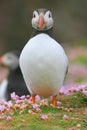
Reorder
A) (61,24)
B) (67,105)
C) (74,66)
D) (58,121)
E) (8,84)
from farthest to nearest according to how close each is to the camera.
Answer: (61,24) → (74,66) → (8,84) → (67,105) → (58,121)

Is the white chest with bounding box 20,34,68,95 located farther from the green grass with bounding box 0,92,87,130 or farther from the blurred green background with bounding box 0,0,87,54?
the blurred green background with bounding box 0,0,87,54

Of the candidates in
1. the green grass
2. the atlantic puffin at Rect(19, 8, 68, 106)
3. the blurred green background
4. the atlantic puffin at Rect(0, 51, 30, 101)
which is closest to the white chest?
the atlantic puffin at Rect(19, 8, 68, 106)

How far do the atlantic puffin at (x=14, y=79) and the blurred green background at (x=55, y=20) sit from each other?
694 inches

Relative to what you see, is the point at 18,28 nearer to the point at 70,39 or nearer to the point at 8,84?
the point at 70,39

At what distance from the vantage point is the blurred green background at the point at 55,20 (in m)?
36.9

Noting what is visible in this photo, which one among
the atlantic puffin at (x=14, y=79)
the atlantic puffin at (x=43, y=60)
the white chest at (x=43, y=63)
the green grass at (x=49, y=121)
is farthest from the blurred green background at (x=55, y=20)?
the green grass at (x=49, y=121)

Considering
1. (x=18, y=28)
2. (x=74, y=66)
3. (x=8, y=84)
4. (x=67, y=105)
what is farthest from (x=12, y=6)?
(x=67, y=105)

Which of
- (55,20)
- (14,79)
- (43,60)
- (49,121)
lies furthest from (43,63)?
(55,20)

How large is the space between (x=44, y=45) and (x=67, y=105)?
116 cm

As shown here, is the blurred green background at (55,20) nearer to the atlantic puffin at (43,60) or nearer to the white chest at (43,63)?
the atlantic puffin at (43,60)

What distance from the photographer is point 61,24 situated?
37031 millimetres

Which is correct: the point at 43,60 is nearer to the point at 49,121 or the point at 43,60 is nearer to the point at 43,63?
the point at 43,63

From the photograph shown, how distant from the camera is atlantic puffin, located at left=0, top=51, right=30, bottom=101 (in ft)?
49.6

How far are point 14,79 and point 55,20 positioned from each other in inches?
828
